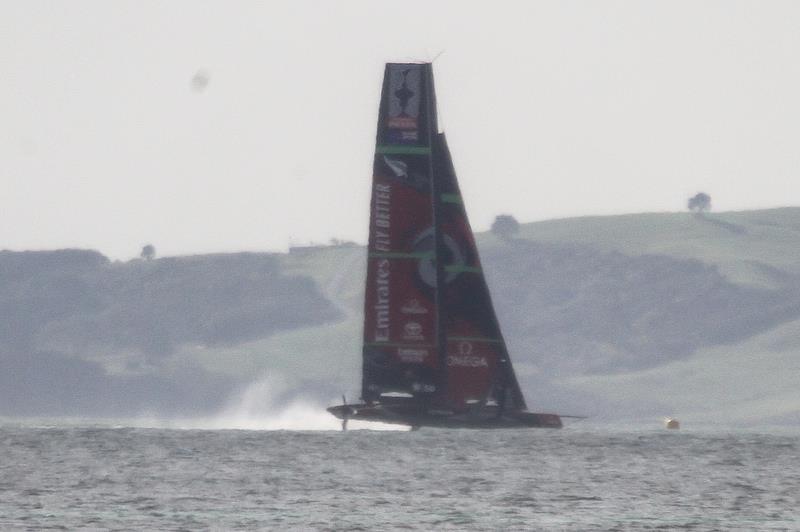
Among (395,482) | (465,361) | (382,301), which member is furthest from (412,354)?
(395,482)

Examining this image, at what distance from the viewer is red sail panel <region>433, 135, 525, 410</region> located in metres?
72.1

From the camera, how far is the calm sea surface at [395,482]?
139ft

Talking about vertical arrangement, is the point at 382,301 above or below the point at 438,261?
below

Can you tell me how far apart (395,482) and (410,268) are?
18032mm

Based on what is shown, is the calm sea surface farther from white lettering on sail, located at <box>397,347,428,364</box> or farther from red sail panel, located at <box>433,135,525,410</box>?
white lettering on sail, located at <box>397,347,428,364</box>

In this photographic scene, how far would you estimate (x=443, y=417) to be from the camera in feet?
232

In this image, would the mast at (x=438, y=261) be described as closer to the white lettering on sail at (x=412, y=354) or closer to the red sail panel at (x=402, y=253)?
the red sail panel at (x=402, y=253)

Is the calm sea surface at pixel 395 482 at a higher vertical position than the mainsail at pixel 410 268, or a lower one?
lower

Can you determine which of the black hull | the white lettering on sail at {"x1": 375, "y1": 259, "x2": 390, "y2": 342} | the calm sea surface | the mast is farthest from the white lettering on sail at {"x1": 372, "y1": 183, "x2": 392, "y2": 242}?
the calm sea surface

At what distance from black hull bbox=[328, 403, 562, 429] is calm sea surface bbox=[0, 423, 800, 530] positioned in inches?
32.0

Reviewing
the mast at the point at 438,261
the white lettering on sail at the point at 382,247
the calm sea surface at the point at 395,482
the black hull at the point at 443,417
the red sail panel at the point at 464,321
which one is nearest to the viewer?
the calm sea surface at the point at 395,482

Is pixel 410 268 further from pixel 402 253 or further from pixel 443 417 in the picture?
pixel 443 417

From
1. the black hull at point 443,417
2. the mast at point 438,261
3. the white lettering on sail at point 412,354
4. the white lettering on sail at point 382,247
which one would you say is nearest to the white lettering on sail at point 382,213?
the white lettering on sail at point 382,247

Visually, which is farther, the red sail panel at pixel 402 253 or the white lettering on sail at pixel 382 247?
the red sail panel at pixel 402 253
